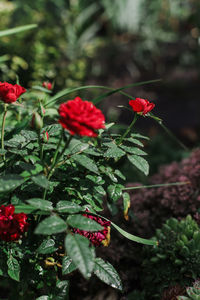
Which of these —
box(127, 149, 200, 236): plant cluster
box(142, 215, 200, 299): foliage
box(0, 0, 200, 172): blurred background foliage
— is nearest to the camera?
box(142, 215, 200, 299): foliage

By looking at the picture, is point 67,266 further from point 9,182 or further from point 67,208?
point 9,182

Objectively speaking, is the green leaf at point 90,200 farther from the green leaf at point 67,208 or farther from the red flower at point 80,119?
the red flower at point 80,119

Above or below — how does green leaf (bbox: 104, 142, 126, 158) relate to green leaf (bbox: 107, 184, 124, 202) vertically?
above

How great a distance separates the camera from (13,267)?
90 centimetres

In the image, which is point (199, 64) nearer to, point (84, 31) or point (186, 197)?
point (84, 31)

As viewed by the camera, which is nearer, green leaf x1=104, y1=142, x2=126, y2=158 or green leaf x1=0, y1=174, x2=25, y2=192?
green leaf x1=0, y1=174, x2=25, y2=192

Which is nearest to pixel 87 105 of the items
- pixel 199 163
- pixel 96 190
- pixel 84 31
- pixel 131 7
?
pixel 96 190

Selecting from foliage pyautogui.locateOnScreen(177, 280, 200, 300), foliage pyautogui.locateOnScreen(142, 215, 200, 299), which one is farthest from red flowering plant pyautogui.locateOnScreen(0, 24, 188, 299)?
foliage pyautogui.locateOnScreen(142, 215, 200, 299)

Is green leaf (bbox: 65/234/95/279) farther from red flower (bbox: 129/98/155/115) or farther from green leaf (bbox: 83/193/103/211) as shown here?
red flower (bbox: 129/98/155/115)

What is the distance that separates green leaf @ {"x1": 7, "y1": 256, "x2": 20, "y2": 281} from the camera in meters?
0.88

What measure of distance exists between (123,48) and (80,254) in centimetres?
456

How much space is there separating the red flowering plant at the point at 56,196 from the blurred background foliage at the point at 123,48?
8.04 ft

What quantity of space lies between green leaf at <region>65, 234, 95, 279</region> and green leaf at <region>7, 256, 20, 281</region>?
0.29m

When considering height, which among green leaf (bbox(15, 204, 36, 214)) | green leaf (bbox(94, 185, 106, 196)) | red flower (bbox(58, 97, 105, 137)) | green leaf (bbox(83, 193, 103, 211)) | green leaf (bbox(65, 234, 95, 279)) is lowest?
green leaf (bbox(83, 193, 103, 211))
